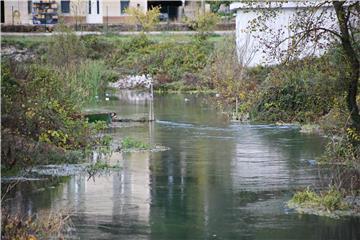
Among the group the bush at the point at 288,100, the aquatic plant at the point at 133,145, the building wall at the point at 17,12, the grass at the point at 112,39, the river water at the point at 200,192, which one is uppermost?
the building wall at the point at 17,12

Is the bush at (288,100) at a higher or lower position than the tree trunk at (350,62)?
lower

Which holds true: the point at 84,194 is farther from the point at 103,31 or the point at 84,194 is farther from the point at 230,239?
the point at 103,31

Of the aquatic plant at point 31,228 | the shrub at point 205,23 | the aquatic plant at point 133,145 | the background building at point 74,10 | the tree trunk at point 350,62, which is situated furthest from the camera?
the background building at point 74,10

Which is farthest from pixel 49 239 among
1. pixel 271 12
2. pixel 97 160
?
pixel 97 160

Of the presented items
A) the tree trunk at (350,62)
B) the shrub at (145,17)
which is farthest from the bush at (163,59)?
the tree trunk at (350,62)

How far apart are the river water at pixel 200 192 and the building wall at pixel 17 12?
40.7 m

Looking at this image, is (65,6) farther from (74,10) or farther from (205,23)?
(205,23)

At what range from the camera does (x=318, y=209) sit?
18656 millimetres

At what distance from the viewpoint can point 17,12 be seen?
7056cm

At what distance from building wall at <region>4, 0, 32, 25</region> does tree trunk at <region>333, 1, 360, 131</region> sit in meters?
52.9

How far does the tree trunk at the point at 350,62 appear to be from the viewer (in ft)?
62.0

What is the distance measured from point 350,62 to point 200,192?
14.9 feet

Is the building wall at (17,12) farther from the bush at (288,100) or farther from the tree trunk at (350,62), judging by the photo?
the tree trunk at (350,62)

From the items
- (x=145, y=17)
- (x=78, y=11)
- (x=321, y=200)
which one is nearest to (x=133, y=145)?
(x=321, y=200)
